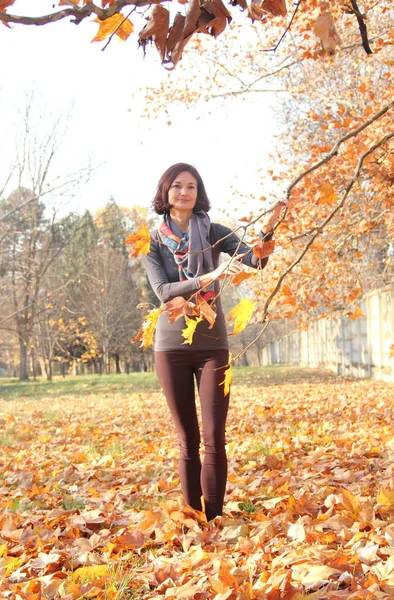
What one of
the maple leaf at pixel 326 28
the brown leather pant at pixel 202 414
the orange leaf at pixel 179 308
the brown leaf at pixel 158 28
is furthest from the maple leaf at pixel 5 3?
the brown leather pant at pixel 202 414

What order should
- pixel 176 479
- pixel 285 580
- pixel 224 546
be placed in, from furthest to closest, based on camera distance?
pixel 176 479 → pixel 224 546 → pixel 285 580

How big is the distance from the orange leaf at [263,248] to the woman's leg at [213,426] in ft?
2.75

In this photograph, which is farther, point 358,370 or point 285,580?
point 358,370

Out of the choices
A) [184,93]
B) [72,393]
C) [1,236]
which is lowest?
[72,393]

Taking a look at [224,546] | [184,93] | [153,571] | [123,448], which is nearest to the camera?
[153,571]

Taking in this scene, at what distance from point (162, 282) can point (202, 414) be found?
784 mm

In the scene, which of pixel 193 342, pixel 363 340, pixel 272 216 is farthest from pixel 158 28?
pixel 363 340

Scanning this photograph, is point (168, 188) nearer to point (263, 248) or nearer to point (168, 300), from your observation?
point (168, 300)

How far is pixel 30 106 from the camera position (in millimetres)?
18266

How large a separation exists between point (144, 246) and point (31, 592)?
1.52m

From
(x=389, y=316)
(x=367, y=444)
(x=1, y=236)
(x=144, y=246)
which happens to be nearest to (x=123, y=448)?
(x=367, y=444)

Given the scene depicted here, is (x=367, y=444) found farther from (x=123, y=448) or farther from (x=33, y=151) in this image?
(x=33, y=151)

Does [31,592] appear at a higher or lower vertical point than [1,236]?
lower

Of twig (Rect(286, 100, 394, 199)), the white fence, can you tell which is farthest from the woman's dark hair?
the white fence
